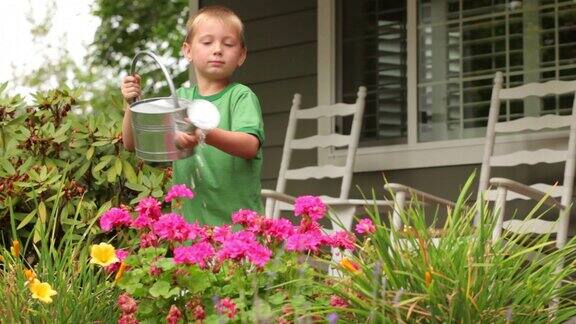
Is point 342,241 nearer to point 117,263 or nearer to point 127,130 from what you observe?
point 117,263

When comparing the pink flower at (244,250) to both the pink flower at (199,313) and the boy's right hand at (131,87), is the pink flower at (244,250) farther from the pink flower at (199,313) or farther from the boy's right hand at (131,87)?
the boy's right hand at (131,87)

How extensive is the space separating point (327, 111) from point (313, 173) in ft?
0.98

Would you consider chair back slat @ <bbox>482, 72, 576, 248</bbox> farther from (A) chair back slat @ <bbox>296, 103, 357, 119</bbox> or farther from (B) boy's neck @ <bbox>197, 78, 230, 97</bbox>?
(B) boy's neck @ <bbox>197, 78, 230, 97</bbox>

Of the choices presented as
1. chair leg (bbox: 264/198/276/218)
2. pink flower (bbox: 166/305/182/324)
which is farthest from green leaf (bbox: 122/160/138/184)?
pink flower (bbox: 166/305/182/324)

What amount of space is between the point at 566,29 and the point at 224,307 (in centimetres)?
295

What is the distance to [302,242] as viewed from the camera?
289 cm

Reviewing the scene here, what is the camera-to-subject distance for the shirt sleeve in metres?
3.32

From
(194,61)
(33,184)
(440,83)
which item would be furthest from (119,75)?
(194,61)

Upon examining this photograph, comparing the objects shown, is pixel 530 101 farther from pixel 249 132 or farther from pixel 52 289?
pixel 52 289

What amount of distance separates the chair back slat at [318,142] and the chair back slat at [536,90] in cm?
83

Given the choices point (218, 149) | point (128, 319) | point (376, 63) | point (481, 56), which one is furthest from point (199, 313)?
point (376, 63)

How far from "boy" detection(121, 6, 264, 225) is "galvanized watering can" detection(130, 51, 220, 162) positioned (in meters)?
0.24

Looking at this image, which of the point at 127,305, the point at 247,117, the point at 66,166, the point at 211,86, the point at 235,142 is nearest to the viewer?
the point at 127,305

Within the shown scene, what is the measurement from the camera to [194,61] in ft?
11.3
